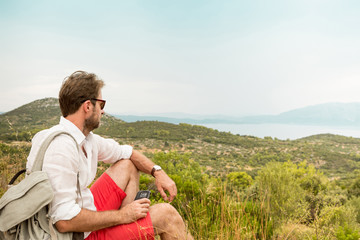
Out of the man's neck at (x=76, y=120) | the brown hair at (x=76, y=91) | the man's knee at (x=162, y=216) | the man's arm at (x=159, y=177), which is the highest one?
the brown hair at (x=76, y=91)

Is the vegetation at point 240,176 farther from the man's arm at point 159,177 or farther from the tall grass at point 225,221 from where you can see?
the man's arm at point 159,177

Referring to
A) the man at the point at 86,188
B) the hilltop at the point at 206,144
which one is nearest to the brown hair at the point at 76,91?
the man at the point at 86,188

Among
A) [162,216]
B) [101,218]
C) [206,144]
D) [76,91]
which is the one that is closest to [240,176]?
[162,216]

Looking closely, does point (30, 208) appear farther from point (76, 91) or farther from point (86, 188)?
point (76, 91)

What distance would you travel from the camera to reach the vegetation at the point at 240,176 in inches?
113

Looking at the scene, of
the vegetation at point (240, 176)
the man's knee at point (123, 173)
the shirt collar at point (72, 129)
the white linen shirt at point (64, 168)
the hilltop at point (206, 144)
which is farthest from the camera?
the hilltop at point (206, 144)

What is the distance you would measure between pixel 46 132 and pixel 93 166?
0.47 meters

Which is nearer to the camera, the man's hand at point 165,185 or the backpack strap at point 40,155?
the backpack strap at point 40,155

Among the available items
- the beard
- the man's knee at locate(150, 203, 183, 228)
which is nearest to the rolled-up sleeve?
the beard

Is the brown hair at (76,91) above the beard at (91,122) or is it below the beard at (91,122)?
above

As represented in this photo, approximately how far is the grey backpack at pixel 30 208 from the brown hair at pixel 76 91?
1.05 feet

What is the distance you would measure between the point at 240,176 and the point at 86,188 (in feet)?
44.0

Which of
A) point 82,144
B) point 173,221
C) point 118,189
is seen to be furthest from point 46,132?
point 173,221

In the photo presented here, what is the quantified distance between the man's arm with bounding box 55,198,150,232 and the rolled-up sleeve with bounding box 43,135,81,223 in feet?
0.13
